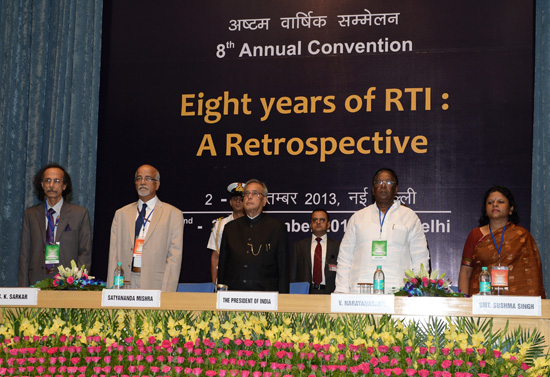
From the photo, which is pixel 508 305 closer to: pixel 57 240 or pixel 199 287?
pixel 199 287

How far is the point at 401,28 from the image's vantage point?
603 cm

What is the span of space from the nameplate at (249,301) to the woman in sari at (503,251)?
175 centimetres

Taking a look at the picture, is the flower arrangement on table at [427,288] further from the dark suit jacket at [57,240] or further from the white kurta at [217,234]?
the white kurta at [217,234]

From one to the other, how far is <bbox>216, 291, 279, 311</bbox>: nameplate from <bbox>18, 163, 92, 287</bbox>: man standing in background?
1.81m

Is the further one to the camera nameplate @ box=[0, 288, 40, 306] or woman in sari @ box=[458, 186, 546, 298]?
woman in sari @ box=[458, 186, 546, 298]

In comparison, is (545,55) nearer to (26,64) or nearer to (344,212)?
(344,212)

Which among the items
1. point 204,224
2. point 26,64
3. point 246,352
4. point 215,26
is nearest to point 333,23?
point 215,26

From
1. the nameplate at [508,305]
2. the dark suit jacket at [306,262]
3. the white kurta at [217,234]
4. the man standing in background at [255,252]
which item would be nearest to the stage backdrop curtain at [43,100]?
the white kurta at [217,234]

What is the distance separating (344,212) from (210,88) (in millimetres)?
1660

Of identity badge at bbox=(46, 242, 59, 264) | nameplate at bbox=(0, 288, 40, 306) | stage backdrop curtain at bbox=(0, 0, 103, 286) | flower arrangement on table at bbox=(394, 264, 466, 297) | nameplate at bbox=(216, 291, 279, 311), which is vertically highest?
stage backdrop curtain at bbox=(0, 0, 103, 286)

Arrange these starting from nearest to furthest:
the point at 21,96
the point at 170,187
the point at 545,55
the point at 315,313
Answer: the point at 315,313 → the point at 545,55 → the point at 170,187 → the point at 21,96

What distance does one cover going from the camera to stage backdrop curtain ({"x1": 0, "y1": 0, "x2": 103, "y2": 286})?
6664 mm

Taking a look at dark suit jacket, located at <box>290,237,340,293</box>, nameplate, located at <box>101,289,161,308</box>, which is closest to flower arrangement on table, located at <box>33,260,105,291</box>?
nameplate, located at <box>101,289,161,308</box>

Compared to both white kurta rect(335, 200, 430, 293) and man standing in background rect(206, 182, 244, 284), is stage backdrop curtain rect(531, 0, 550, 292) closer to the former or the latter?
white kurta rect(335, 200, 430, 293)
